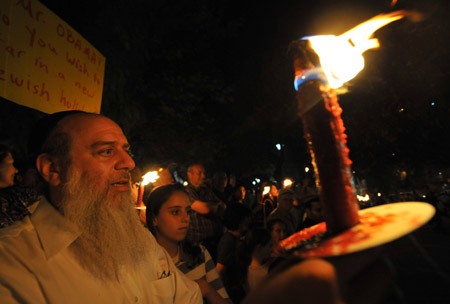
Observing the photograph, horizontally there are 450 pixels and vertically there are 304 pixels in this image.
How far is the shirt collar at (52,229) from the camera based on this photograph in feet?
4.93

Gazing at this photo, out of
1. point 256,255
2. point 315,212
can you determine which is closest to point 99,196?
point 256,255

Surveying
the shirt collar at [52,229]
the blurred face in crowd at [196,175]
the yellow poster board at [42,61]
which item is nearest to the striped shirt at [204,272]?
the shirt collar at [52,229]

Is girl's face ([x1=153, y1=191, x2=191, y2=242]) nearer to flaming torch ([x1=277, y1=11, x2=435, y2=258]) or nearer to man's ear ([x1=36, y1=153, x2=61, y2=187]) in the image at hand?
man's ear ([x1=36, y1=153, x2=61, y2=187])

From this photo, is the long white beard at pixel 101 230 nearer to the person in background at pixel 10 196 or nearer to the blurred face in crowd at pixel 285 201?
the person in background at pixel 10 196

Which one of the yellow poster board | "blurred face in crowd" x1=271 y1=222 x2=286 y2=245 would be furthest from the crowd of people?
"blurred face in crowd" x1=271 y1=222 x2=286 y2=245

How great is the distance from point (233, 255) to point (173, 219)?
1.56 metres

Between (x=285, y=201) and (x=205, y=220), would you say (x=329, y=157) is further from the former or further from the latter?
(x=285, y=201)

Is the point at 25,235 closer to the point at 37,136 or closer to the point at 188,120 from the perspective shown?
the point at 37,136

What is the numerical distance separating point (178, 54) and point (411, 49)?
6.62 m

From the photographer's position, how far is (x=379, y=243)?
27.4 inches

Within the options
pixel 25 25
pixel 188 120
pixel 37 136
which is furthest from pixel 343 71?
pixel 188 120

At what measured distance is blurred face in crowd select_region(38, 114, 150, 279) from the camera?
69.9 inches

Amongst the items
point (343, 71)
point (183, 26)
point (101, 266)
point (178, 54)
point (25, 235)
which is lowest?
point (101, 266)

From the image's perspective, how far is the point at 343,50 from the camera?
1193 millimetres
